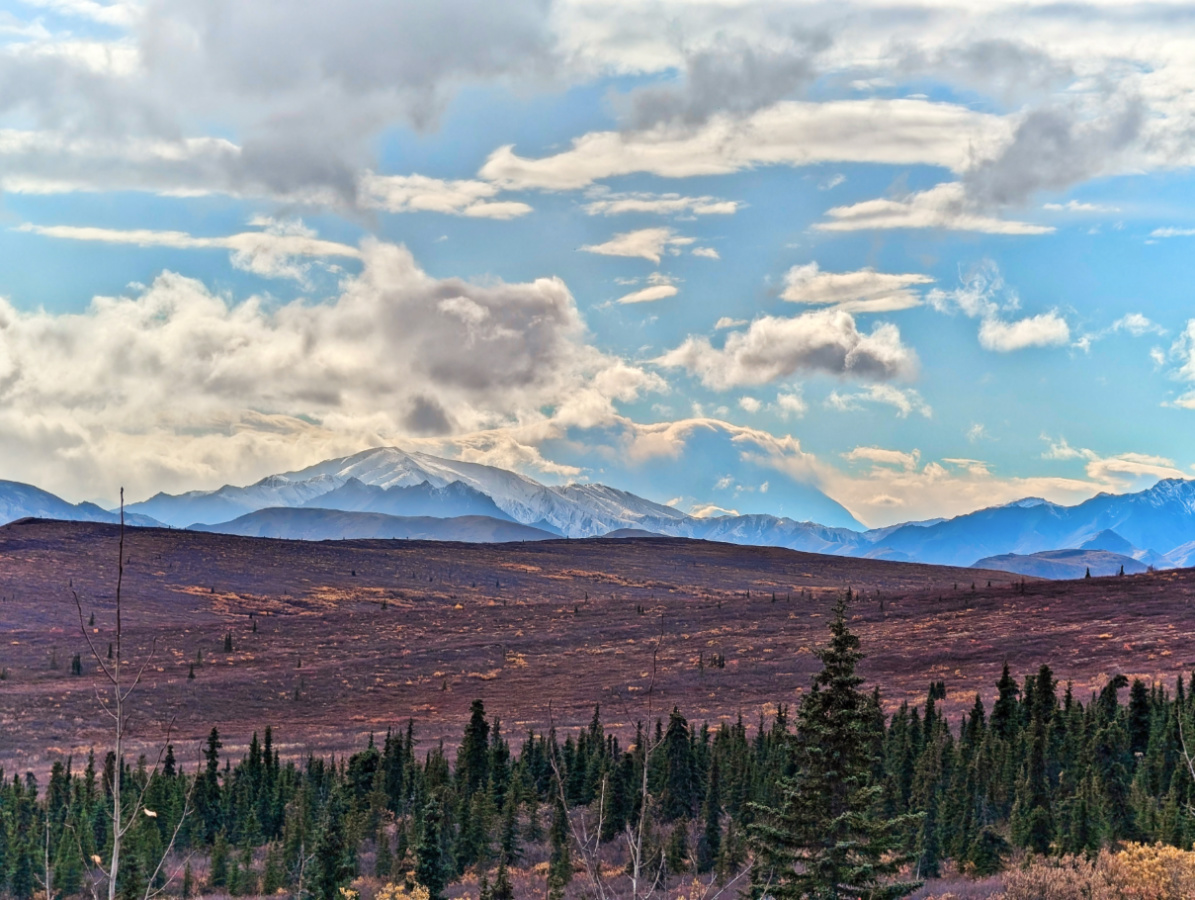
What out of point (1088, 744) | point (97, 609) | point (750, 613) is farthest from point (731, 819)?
point (97, 609)

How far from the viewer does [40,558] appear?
5792 inches

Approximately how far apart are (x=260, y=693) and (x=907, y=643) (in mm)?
53005

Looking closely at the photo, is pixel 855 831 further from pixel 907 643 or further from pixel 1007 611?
pixel 1007 611

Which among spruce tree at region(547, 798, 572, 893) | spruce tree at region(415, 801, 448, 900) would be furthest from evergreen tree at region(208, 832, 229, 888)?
spruce tree at region(415, 801, 448, 900)

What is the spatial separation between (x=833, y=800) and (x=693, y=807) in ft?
72.0

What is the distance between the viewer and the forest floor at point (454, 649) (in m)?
67.1

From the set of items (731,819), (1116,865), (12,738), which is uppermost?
(1116,865)

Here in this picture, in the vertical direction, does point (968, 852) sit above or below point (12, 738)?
above

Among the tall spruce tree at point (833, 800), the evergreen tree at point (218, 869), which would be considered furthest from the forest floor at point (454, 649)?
the tall spruce tree at point (833, 800)

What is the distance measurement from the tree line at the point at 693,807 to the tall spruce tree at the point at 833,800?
0.13 ft

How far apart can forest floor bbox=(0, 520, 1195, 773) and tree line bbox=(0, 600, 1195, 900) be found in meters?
5.76

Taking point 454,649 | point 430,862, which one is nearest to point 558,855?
point 430,862

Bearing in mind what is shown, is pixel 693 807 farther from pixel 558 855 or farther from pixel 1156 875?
pixel 1156 875

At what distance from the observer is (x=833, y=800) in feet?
A: 56.9
